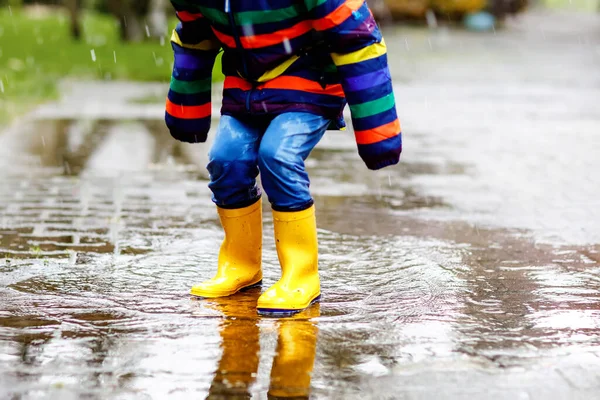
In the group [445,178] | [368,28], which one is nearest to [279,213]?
[368,28]

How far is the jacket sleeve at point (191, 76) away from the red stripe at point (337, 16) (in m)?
0.53

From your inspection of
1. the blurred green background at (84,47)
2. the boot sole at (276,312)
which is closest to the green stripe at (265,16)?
the boot sole at (276,312)

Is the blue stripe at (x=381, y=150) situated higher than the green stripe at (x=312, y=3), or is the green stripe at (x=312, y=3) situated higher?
the green stripe at (x=312, y=3)

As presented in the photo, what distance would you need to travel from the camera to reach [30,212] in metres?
5.98

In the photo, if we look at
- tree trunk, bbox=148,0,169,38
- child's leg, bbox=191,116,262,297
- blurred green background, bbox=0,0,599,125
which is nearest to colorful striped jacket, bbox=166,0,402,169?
child's leg, bbox=191,116,262,297

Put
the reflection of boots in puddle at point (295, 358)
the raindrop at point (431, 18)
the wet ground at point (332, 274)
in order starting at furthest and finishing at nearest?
the raindrop at point (431, 18) < the wet ground at point (332, 274) < the reflection of boots in puddle at point (295, 358)

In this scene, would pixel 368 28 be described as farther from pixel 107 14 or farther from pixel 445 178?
pixel 107 14

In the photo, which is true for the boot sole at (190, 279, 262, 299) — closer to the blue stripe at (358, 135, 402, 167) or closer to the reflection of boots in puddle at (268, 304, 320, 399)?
the reflection of boots in puddle at (268, 304, 320, 399)

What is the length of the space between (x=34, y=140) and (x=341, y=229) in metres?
3.99

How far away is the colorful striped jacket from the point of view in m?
3.94

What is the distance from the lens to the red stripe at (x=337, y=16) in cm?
390

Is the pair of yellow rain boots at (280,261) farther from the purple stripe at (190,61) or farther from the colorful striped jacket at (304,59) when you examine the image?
the purple stripe at (190,61)

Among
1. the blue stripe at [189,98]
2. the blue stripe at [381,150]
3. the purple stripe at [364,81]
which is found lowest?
the blue stripe at [381,150]

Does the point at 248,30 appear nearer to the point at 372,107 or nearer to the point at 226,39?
the point at 226,39
